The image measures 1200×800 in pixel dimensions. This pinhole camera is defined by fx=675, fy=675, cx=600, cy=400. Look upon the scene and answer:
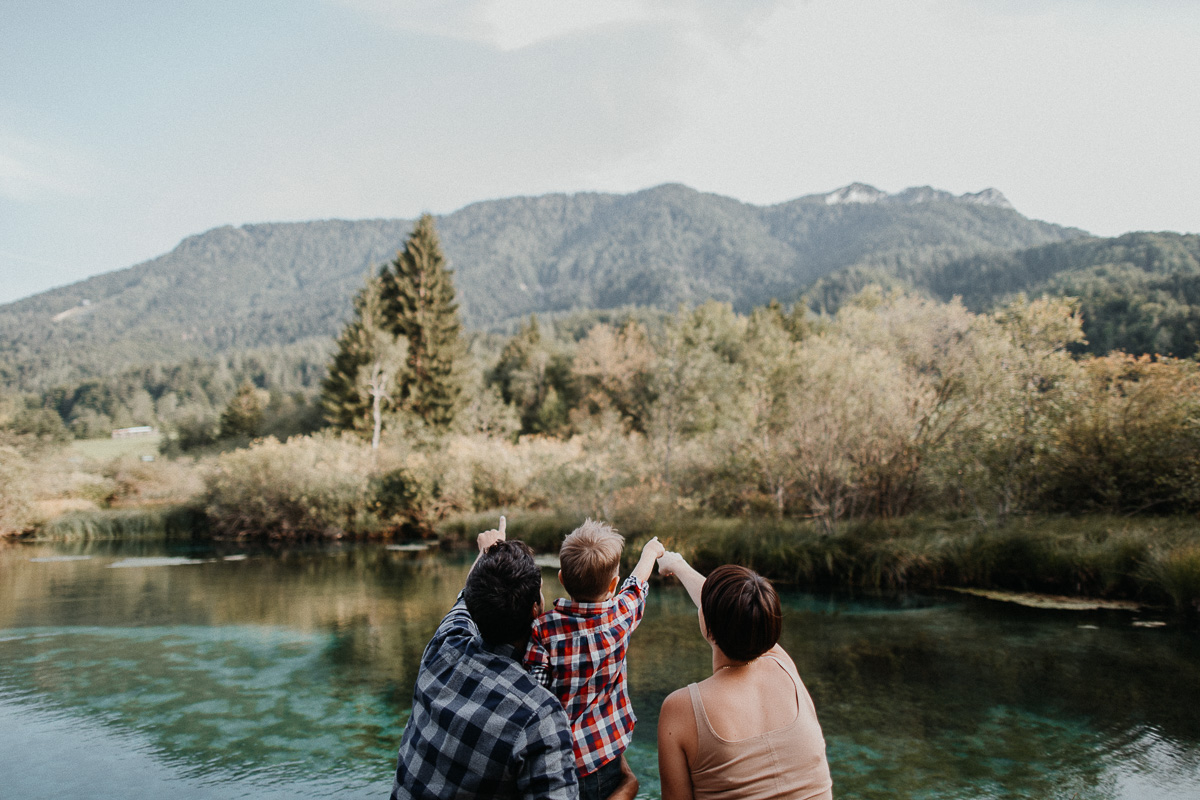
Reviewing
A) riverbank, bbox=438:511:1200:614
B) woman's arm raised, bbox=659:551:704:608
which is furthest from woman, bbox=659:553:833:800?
riverbank, bbox=438:511:1200:614

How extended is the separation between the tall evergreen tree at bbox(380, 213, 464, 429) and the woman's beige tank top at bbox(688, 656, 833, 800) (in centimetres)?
3092

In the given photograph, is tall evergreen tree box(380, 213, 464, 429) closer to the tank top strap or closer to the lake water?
the lake water

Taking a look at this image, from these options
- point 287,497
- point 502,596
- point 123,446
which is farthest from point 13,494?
point 123,446

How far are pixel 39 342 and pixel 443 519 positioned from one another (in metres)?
138

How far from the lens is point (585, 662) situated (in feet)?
7.80

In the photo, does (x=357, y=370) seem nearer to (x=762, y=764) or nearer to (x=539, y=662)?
(x=539, y=662)

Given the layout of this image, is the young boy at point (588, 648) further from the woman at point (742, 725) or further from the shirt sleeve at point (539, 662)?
the woman at point (742, 725)

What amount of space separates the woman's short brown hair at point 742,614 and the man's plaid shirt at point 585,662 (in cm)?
49

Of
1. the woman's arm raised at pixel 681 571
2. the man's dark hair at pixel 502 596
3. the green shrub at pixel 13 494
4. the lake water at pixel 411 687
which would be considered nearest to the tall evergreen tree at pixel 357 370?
the green shrub at pixel 13 494

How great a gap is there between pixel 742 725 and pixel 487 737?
69 cm

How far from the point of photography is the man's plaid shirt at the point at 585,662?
7.80 ft

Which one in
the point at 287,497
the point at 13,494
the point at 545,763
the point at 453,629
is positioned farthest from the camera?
the point at 287,497

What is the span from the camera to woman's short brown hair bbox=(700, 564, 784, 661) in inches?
72.7

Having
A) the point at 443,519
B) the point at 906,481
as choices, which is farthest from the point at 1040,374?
the point at 443,519
